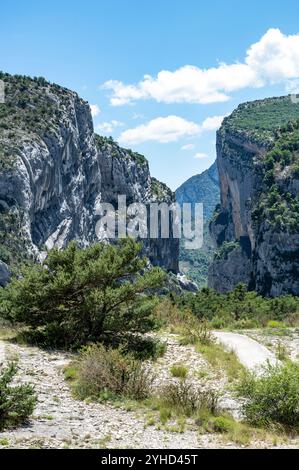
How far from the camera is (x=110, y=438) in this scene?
26.3 ft

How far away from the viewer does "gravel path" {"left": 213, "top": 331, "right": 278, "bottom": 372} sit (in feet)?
46.9

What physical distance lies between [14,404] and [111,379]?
Answer: 9.18ft

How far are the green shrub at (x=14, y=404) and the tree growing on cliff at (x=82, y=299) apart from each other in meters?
5.43

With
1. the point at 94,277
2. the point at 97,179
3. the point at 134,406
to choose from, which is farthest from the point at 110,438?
the point at 97,179

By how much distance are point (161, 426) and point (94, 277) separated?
6.63 metres

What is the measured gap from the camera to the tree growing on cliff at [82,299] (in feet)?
48.9

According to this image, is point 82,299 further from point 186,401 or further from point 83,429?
point 83,429

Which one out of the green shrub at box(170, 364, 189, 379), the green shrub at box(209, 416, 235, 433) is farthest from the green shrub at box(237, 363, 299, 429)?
the green shrub at box(170, 364, 189, 379)

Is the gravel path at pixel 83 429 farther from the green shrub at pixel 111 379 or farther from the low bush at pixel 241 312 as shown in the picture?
the low bush at pixel 241 312

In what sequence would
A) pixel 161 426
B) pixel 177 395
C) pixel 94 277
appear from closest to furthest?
pixel 161 426, pixel 177 395, pixel 94 277

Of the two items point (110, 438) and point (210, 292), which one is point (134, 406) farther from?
point (210, 292)

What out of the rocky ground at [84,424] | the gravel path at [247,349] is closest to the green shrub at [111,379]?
the rocky ground at [84,424]

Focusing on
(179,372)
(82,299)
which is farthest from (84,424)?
(82,299)

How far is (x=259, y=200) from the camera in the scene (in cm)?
10662
